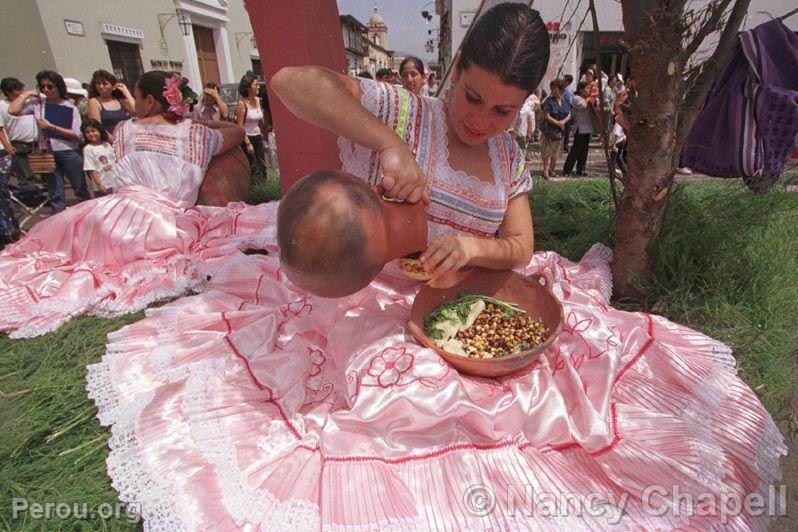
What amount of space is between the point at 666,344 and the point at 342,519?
5.43ft

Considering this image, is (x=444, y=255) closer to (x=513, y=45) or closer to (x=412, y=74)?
(x=513, y=45)

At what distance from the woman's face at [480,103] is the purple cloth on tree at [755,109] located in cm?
177

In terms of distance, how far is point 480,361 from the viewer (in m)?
1.81

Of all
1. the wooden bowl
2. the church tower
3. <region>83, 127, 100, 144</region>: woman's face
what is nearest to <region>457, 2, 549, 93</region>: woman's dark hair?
the wooden bowl

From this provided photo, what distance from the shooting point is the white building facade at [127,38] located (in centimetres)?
1211

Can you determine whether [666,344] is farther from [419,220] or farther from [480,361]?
[419,220]

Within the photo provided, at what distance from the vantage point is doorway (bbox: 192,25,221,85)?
775 inches

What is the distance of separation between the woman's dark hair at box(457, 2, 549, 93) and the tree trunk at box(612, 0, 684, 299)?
3.39 ft

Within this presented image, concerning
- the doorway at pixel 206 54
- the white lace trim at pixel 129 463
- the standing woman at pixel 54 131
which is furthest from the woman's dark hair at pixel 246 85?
the doorway at pixel 206 54

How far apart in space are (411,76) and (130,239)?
208 inches

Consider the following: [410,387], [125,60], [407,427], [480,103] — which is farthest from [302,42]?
[125,60]

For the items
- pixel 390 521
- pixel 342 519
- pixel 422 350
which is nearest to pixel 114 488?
pixel 342 519

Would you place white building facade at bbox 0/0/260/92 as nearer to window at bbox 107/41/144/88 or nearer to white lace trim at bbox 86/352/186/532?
window at bbox 107/41/144/88

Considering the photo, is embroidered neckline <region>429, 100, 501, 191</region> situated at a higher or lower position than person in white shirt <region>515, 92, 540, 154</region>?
higher
